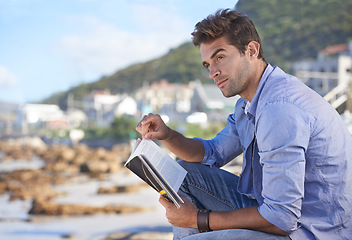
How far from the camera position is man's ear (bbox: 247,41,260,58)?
0.93 metres

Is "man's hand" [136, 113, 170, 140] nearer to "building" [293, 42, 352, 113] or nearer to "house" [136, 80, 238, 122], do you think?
"building" [293, 42, 352, 113]

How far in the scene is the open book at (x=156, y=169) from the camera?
34.2 inches

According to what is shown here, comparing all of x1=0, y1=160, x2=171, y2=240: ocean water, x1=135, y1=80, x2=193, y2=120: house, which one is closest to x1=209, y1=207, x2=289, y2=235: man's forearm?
x1=0, y1=160, x2=171, y2=240: ocean water

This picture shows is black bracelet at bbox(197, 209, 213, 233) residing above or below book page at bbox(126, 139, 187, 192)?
below

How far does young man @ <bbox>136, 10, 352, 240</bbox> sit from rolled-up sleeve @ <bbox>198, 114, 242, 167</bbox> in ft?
0.62

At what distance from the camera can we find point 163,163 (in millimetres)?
975

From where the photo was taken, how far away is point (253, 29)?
3.12ft

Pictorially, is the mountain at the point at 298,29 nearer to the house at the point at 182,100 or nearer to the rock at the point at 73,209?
the house at the point at 182,100

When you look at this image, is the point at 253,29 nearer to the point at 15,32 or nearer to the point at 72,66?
the point at 72,66

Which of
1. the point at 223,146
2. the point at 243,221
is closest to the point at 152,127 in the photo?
the point at 223,146

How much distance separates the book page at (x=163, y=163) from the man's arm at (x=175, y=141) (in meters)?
0.12

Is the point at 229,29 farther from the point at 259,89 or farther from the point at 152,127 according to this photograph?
the point at 152,127

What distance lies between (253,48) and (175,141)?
395mm

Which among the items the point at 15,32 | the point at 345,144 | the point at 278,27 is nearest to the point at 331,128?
the point at 345,144
